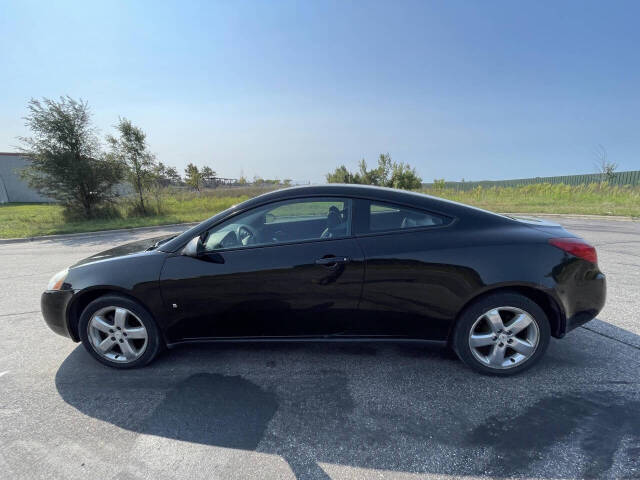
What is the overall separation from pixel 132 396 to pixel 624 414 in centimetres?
345

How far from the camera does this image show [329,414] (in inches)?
81.2

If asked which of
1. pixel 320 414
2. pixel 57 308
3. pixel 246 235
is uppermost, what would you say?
pixel 246 235

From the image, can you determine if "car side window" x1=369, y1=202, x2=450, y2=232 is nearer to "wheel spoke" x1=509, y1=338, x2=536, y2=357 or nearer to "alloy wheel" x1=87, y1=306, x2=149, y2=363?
"wheel spoke" x1=509, y1=338, x2=536, y2=357

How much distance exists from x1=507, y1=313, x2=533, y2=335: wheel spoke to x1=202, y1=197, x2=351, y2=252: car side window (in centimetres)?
146

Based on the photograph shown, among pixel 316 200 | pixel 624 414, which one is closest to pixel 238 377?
pixel 316 200

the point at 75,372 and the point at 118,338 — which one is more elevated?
the point at 118,338

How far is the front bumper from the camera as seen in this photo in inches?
101

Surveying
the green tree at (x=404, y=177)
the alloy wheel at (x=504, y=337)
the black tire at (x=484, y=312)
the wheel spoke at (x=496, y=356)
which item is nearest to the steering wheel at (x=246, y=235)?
the black tire at (x=484, y=312)

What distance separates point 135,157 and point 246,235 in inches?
598

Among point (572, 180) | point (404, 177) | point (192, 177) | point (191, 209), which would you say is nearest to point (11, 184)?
point (192, 177)

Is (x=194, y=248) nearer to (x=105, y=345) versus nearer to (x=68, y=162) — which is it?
(x=105, y=345)

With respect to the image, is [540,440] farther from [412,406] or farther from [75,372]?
[75,372]

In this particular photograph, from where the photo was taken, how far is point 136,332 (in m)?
2.54

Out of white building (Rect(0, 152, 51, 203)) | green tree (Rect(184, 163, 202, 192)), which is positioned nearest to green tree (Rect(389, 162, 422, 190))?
green tree (Rect(184, 163, 202, 192))
